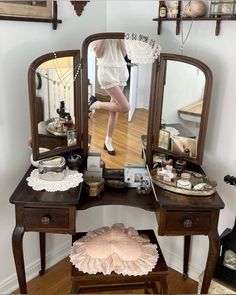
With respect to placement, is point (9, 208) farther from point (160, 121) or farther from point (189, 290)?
point (189, 290)

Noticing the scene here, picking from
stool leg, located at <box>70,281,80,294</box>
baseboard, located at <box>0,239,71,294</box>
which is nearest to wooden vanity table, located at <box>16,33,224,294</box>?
Answer: stool leg, located at <box>70,281,80,294</box>

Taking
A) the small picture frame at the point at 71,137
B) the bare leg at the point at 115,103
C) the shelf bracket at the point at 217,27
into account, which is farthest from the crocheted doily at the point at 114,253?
the shelf bracket at the point at 217,27

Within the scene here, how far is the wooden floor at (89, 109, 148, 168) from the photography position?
1.66 m

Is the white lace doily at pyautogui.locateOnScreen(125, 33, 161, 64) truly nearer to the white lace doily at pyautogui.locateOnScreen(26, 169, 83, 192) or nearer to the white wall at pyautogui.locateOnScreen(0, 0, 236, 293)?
the white wall at pyautogui.locateOnScreen(0, 0, 236, 293)

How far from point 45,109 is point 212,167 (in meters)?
0.93

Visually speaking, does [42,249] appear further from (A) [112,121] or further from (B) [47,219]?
(A) [112,121]

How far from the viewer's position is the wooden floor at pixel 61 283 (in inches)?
74.0

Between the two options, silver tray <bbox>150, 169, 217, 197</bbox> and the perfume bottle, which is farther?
the perfume bottle

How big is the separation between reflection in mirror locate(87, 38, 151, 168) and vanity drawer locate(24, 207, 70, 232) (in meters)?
0.44

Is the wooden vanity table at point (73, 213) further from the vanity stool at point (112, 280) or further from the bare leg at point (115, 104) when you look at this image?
the bare leg at point (115, 104)

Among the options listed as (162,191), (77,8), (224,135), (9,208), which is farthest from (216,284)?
(77,8)

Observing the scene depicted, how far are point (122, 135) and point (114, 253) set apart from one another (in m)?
0.59

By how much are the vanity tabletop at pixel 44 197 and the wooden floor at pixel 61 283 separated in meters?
0.72

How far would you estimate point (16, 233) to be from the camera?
1401mm
